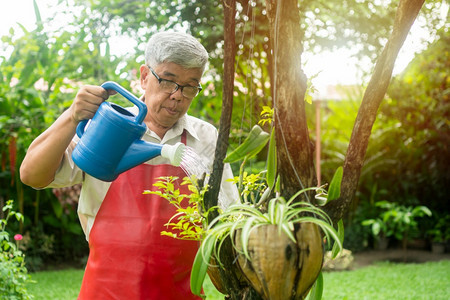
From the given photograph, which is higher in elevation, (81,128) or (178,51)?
(178,51)

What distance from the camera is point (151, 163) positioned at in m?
1.62

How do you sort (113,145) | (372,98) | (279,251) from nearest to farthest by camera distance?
1. (279,251)
2. (372,98)
3. (113,145)

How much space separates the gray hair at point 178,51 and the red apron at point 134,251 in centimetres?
38

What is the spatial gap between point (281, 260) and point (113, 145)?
49cm

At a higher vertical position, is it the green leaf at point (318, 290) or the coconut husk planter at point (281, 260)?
the coconut husk planter at point (281, 260)

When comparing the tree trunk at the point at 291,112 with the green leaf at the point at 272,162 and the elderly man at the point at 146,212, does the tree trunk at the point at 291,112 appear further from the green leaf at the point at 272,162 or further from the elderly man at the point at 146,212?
the elderly man at the point at 146,212

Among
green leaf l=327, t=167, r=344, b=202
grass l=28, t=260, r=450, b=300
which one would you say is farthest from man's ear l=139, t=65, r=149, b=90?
grass l=28, t=260, r=450, b=300

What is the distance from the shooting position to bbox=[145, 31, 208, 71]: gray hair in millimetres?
1380

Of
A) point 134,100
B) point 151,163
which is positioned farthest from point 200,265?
point 151,163

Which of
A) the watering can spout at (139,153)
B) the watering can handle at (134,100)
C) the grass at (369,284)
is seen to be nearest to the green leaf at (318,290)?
the watering can spout at (139,153)

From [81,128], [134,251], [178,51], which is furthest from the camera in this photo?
[134,251]

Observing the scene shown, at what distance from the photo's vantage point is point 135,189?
1.57 meters

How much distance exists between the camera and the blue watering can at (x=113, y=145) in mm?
1123

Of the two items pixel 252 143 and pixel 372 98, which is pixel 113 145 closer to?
pixel 252 143
